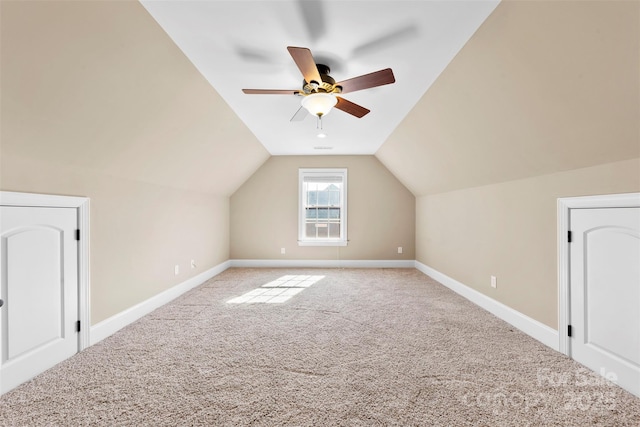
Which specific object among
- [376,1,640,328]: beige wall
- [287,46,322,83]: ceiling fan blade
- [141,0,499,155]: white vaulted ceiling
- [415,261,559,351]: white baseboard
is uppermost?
[141,0,499,155]: white vaulted ceiling

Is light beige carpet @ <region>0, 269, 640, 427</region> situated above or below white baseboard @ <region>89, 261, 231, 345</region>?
below

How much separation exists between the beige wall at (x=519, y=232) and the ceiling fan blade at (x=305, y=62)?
7.15 feet

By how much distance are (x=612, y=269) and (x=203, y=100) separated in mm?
3687

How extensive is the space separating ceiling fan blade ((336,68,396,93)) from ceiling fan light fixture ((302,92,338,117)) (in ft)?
0.42

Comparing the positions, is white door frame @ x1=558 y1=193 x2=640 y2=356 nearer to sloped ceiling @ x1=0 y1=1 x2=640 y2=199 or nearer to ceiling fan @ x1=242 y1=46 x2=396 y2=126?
sloped ceiling @ x1=0 y1=1 x2=640 y2=199

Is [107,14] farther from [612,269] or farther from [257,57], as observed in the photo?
[612,269]

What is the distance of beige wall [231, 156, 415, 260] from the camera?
5.67 metres

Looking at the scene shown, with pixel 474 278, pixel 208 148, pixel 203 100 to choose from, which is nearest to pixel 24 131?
pixel 203 100

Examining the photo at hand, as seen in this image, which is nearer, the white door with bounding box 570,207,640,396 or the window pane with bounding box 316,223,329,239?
the white door with bounding box 570,207,640,396

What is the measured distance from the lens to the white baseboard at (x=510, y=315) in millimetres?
2350

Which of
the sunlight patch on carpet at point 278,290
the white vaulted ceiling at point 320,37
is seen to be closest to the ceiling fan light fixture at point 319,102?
the white vaulted ceiling at point 320,37

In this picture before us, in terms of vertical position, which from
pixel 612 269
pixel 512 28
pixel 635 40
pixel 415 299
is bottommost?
pixel 415 299

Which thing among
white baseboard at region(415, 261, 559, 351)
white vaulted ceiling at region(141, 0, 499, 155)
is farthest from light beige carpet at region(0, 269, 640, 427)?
white vaulted ceiling at region(141, 0, 499, 155)

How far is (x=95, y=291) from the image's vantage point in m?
2.43
